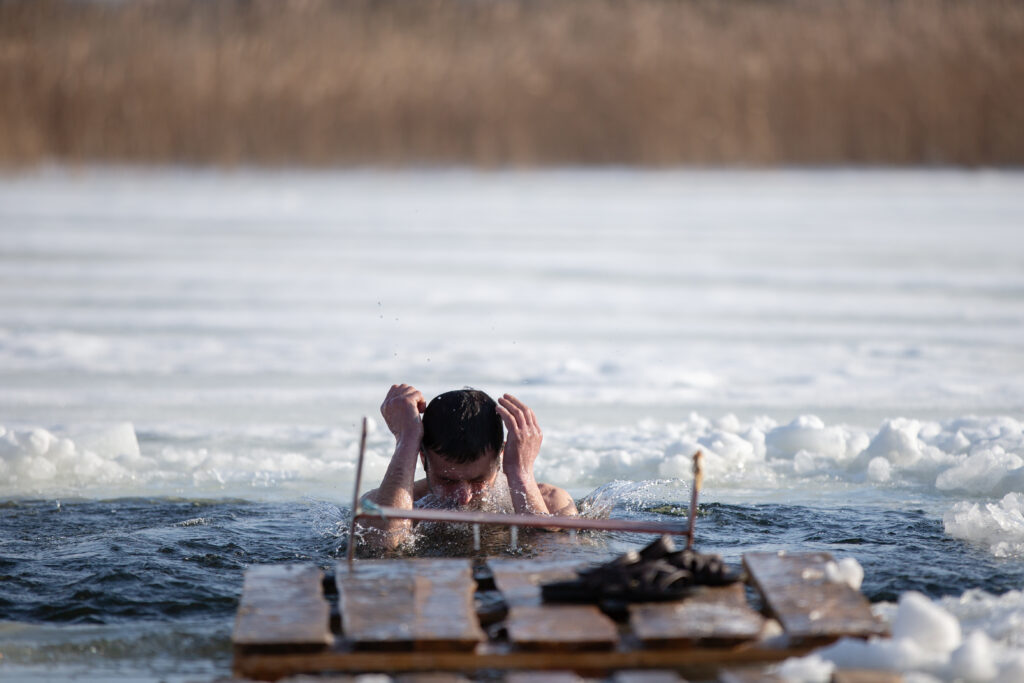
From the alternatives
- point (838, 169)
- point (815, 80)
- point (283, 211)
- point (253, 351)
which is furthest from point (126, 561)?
point (838, 169)

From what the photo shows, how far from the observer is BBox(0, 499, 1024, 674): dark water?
3.33 m

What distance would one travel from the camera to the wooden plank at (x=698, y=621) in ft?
9.50

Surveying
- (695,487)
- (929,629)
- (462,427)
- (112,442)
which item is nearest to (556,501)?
(462,427)

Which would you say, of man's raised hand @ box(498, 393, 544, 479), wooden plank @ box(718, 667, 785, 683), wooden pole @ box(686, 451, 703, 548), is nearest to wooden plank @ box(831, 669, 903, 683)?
wooden plank @ box(718, 667, 785, 683)

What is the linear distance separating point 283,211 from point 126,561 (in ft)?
37.5

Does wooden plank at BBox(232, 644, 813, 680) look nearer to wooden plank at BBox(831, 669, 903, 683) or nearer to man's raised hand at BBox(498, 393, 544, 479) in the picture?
wooden plank at BBox(831, 669, 903, 683)

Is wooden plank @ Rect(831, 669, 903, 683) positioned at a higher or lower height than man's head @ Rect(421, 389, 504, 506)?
lower

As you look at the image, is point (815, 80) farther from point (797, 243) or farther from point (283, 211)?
point (283, 211)

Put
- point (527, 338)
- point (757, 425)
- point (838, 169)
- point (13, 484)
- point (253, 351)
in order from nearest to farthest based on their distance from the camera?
1. point (13, 484)
2. point (757, 425)
3. point (253, 351)
4. point (527, 338)
5. point (838, 169)

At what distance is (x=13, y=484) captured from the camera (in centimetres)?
488

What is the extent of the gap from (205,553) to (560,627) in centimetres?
152

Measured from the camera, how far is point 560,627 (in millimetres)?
2949

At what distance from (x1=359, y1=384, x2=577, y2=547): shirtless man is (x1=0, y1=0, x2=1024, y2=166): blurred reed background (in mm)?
11260

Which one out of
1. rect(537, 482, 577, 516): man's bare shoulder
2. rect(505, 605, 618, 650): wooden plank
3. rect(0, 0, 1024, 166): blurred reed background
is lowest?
rect(505, 605, 618, 650): wooden plank
